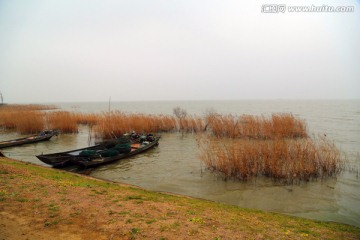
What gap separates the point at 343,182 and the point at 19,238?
10.4m

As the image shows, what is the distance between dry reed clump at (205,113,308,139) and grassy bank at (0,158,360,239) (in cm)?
1163

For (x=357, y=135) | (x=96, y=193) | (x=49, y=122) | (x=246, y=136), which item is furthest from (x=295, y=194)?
(x=49, y=122)

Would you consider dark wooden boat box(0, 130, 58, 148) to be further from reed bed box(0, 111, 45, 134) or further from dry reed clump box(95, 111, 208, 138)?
dry reed clump box(95, 111, 208, 138)

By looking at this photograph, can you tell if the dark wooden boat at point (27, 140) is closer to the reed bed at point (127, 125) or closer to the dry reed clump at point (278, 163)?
the reed bed at point (127, 125)

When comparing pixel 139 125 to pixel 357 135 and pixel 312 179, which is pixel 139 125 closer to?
pixel 312 179

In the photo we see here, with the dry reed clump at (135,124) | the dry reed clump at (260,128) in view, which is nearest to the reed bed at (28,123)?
the dry reed clump at (135,124)

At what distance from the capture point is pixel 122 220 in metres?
4.32

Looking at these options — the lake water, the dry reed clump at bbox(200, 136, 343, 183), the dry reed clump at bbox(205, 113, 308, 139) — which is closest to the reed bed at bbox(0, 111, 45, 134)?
the lake water

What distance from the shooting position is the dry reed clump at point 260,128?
53.8ft

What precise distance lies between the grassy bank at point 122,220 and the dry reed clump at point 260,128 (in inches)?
458

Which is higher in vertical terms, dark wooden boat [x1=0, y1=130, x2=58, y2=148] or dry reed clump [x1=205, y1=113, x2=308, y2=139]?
dry reed clump [x1=205, y1=113, x2=308, y2=139]

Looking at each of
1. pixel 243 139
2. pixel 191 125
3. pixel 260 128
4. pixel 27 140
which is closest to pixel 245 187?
pixel 243 139

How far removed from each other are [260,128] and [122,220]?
561 inches

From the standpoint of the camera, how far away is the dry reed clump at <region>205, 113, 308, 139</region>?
645 inches
